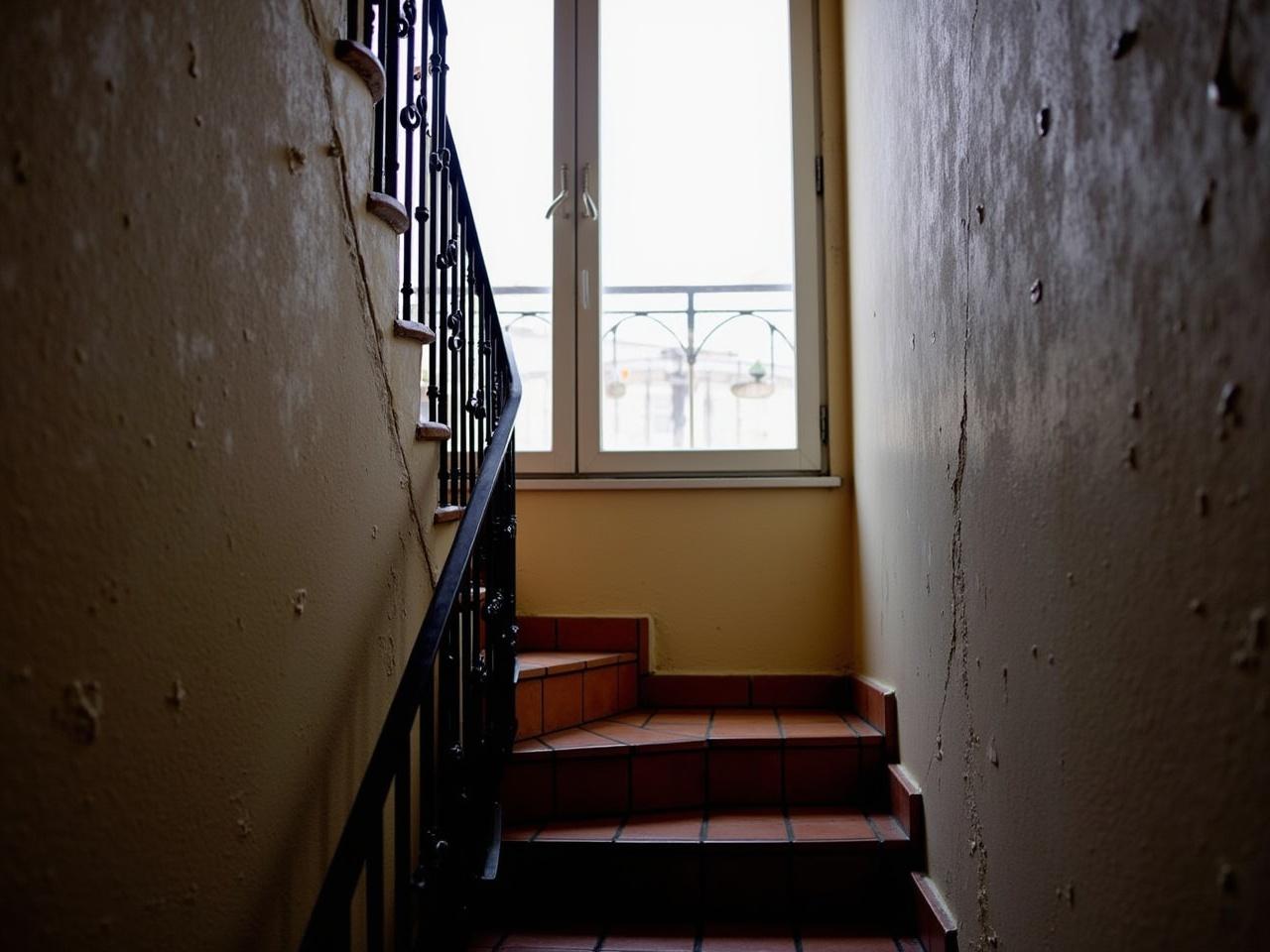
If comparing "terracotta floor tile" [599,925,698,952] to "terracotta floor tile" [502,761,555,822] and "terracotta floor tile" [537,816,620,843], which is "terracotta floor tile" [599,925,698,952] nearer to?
"terracotta floor tile" [537,816,620,843]

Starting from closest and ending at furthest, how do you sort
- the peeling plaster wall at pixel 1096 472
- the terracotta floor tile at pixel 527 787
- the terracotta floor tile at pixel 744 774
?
1. the peeling plaster wall at pixel 1096 472
2. the terracotta floor tile at pixel 527 787
3. the terracotta floor tile at pixel 744 774

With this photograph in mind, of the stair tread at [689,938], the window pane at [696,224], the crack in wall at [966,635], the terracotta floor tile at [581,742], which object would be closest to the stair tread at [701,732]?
the terracotta floor tile at [581,742]

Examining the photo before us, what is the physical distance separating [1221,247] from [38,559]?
1.05 meters

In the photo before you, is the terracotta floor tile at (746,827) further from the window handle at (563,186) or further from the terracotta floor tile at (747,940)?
the window handle at (563,186)

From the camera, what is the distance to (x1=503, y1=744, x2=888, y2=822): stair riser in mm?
2303

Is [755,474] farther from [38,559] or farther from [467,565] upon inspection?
[38,559]

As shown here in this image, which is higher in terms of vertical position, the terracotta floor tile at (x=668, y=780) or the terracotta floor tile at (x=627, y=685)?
the terracotta floor tile at (x=627, y=685)

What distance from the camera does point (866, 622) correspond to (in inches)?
110

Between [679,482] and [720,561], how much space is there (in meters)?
0.30

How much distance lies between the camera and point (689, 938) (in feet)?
6.49

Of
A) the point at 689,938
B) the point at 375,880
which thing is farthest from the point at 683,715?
the point at 375,880

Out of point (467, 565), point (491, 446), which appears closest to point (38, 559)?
point (467, 565)

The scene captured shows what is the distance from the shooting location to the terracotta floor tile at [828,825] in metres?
2.11

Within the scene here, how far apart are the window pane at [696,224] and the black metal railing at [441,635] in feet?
3.32
